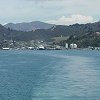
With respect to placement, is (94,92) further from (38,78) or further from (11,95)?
(38,78)

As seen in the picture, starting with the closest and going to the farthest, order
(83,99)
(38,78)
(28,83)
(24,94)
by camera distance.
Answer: (83,99) < (24,94) < (28,83) < (38,78)

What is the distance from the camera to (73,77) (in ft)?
323

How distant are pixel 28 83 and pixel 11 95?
1612cm

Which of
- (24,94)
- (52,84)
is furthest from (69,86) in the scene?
(24,94)

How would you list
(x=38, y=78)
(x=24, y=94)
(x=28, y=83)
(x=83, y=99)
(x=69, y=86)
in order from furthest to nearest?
(x=38, y=78), (x=28, y=83), (x=69, y=86), (x=24, y=94), (x=83, y=99)

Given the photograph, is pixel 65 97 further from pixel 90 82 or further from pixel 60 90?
pixel 90 82

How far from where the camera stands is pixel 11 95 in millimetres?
72188

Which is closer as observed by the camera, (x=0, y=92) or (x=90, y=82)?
(x=0, y=92)

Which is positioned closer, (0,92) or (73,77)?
(0,92)

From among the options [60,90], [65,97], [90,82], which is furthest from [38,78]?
[65,97]

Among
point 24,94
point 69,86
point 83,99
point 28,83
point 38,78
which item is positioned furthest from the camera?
point 38,78

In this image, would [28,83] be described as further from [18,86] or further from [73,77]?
[73,77]

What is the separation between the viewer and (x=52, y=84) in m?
85.3

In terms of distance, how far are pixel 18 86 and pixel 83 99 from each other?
58.9 ft
